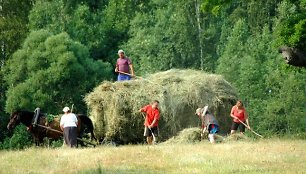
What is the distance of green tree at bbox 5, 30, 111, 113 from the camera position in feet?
154

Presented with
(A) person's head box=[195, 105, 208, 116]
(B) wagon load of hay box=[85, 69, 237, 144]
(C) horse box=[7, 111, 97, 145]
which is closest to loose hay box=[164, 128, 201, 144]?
(A) person's head box=[195, 105, 208, 116]

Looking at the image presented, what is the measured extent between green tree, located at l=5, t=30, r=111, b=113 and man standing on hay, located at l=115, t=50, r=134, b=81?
19853mm

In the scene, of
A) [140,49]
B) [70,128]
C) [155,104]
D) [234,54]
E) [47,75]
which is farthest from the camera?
[234,54]

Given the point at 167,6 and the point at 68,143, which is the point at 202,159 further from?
the point at 167,6

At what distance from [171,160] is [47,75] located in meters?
30.2

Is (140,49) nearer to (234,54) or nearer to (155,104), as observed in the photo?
(234,54)

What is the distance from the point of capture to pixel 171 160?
18.4 metres

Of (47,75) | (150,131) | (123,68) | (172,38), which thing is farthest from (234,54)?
(150,131)

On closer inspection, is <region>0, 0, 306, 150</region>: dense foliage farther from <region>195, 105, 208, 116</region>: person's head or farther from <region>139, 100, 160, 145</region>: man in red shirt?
<region>195, 105, 208, 116</region>: person's head

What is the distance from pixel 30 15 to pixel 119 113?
29041 millimetres

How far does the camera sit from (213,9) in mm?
25734

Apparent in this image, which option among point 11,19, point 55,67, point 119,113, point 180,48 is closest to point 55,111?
point 55,67

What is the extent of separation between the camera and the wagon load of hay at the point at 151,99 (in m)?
25.4

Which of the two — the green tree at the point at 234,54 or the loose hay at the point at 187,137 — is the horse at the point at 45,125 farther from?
the green tree at the point at 234,54
